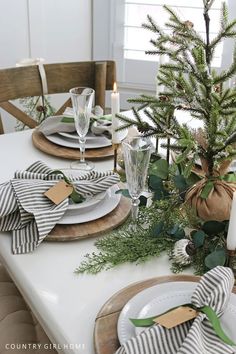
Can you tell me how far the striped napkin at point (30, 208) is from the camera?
0.91 meters

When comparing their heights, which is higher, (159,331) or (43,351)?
(159,331)

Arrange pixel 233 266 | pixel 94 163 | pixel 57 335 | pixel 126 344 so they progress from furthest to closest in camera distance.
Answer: pixel 94 163, pixel 233 266, pixel 57 335, pixel 126 344

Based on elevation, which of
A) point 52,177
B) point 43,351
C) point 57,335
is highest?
point 52,177

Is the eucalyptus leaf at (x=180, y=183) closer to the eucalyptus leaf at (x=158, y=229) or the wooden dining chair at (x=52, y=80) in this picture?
the eucalyptus leaf at (x=158, y=229)

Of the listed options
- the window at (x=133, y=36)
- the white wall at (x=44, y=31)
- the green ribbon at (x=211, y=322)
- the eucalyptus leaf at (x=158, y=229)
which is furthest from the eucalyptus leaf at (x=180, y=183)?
the white wall at (x=44, y=31)

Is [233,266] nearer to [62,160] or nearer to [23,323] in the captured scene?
[23,323]

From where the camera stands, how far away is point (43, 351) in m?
0.94

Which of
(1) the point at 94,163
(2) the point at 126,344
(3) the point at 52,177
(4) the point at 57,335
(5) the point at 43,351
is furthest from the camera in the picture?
(1) the point at 94,163

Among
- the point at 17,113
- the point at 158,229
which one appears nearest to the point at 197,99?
the point at 158,229

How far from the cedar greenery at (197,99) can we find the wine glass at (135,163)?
0.07 metres

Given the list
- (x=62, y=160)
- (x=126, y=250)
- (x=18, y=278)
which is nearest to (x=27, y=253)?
(x=18, y=278)

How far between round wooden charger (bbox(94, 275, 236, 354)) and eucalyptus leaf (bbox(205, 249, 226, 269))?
0.03 meters

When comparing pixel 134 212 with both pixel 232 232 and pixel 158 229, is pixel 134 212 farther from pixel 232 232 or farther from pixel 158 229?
pixel 232 232

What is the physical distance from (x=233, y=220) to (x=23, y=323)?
51 centimetres
